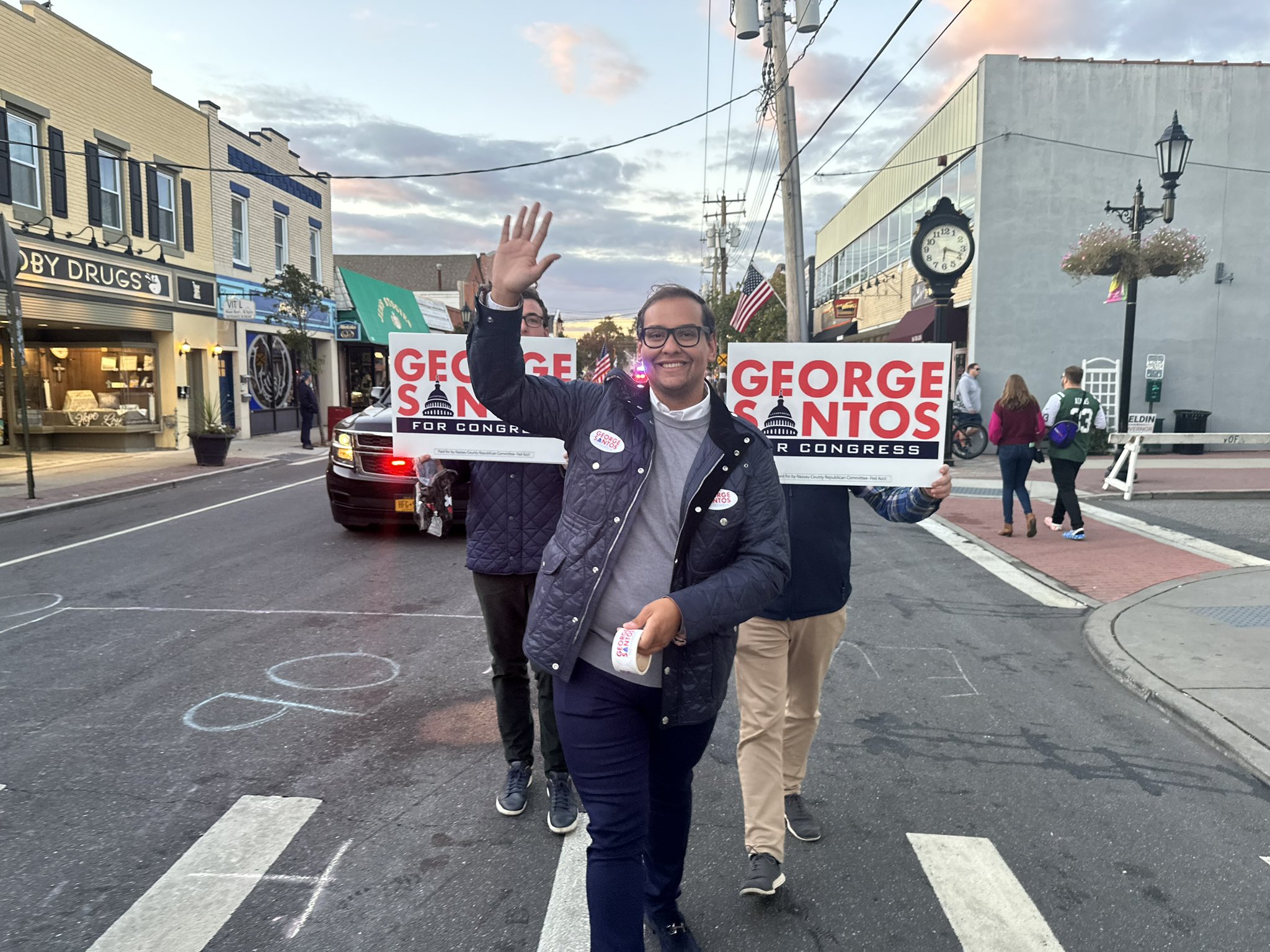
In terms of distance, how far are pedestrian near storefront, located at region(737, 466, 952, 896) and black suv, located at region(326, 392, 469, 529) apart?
5.72 metres

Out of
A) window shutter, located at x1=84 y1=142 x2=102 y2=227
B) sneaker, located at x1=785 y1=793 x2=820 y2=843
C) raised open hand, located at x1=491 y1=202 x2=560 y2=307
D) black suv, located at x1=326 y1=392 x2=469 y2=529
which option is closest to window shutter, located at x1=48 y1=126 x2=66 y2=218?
window shutter, located at x1=84 y1=142 x2=102 y2=227

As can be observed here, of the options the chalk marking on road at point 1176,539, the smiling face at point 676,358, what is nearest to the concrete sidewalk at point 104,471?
the smiling face at point 676,358

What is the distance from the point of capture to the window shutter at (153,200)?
760 inches

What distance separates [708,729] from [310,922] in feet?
4.74

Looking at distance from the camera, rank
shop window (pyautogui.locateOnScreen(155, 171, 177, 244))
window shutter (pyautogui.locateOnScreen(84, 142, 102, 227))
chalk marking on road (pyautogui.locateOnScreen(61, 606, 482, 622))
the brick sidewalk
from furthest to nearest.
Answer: shop window (pyautogui.locateOnScreen(155, 171, 177, 244)), window shutter (pyautogui.locateOnScreen(84, 142, 102, 227)), the brick sidewalk, chalk marking on road (pyautogui.locateOnScreen(61, 606, 482, 622))

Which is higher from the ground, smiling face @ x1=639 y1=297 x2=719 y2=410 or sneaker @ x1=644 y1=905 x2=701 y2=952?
smiling face @ x1=639 y1=297 x2=719 y2=410

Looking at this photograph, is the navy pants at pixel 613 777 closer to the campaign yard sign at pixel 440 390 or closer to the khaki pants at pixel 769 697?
the khaki pants at pixel 769 697

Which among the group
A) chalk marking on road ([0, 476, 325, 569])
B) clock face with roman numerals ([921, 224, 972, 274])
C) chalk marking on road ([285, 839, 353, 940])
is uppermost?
clock face with roman numerals ([921, 224, 972, 274])

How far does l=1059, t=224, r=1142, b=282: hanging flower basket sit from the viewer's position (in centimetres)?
1360

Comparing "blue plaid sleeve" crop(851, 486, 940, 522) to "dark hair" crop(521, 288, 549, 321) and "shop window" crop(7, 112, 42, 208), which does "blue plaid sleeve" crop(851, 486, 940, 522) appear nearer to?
"dark hair" crop(521, 288, 549, 321)

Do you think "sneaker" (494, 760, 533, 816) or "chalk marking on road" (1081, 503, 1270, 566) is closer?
"sneaker" (494, 760, 533, 816)

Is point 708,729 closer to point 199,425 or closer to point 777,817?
point 777,817

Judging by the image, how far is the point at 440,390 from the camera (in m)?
4.34

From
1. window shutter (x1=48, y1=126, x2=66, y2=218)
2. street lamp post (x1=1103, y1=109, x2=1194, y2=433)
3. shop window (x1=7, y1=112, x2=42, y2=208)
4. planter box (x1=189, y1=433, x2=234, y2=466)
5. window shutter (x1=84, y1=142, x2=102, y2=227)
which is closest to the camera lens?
street lamp post (x1=1103, y1=109, x2=1194, y2=433)
